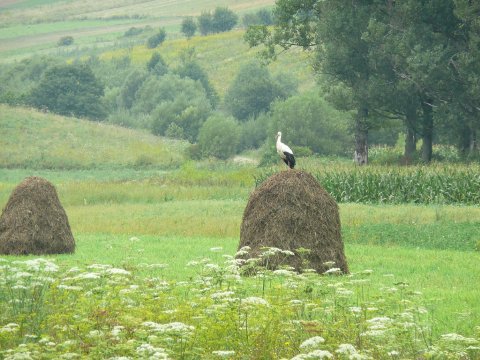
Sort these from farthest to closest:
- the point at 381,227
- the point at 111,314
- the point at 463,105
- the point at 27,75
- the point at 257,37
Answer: the point at 27,75, the point at 257,37, the point at 463,105, the point at 381,227, the point at 111,314

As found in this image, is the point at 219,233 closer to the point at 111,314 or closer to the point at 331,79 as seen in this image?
the point at 111,314

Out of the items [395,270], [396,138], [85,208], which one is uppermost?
[395,270]

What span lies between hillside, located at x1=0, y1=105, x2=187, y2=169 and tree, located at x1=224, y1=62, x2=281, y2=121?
33.4m

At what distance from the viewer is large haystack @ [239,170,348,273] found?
2116 centimetres

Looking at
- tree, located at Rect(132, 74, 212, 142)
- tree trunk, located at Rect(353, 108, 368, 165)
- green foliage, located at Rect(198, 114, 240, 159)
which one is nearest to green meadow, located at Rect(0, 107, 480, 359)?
tree trunk, located at Rect(353, 108, 368, 165)

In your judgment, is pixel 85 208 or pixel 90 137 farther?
pixel 90 137

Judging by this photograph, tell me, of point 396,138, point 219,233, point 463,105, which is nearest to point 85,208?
point 219,233

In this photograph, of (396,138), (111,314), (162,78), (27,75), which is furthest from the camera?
(27,75)

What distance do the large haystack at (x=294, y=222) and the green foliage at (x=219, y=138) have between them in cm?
7797

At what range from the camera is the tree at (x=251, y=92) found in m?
140

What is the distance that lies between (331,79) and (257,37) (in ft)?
19.3

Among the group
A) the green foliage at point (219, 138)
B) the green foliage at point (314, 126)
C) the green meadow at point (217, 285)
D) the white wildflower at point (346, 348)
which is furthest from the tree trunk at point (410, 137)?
the white wildflower at point (346, 348)

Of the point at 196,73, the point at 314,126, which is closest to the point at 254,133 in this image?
the point at 314,126

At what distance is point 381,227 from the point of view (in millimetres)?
32656
